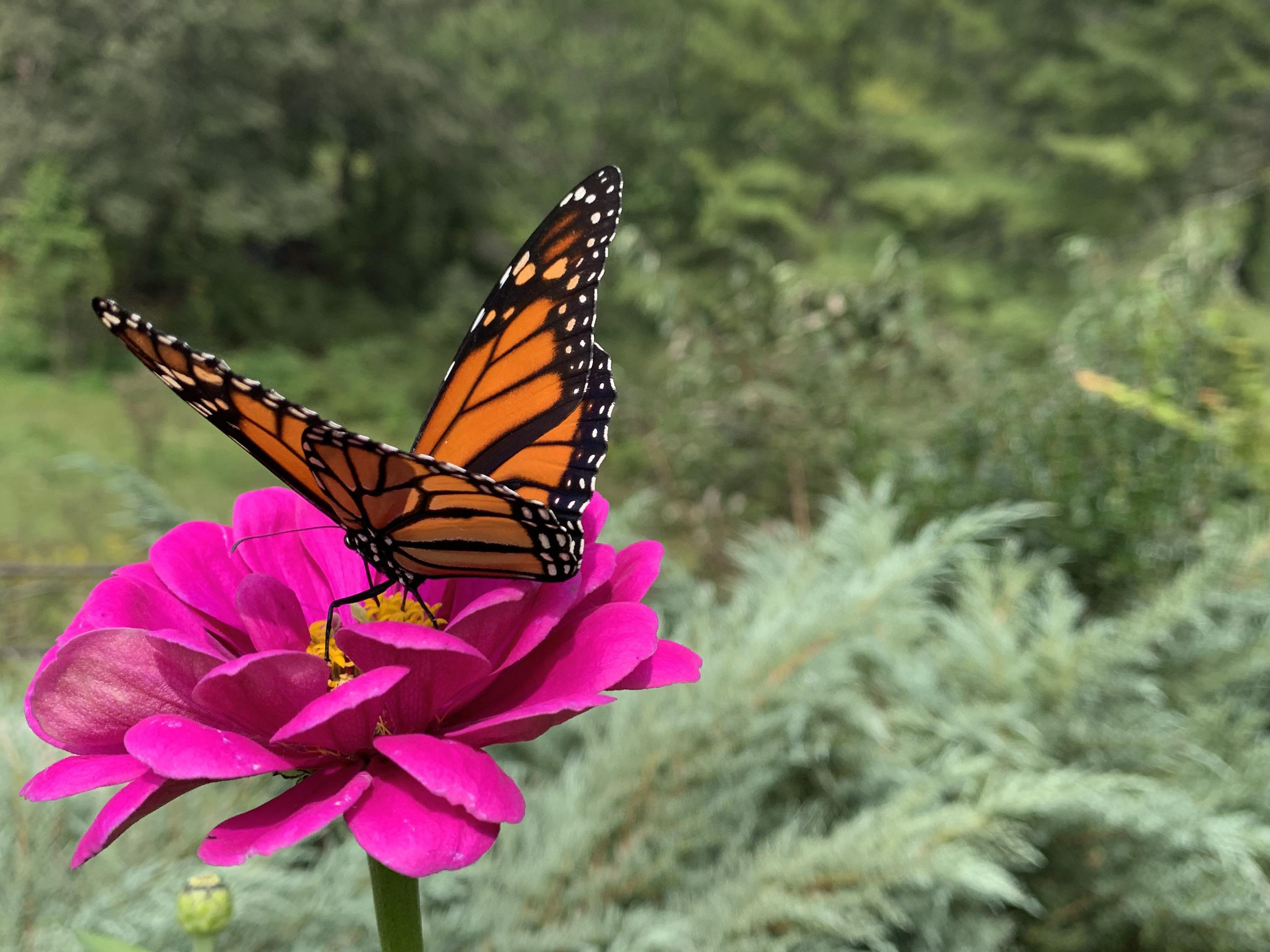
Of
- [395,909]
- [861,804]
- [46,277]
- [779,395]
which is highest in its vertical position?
[46,277]

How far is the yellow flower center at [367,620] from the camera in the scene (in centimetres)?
51

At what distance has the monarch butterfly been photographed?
0.46 m

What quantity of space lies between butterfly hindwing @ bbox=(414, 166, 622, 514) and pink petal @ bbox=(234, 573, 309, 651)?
0.18 meters

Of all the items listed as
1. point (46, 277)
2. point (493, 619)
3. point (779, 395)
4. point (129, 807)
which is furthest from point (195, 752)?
point (46, 277)

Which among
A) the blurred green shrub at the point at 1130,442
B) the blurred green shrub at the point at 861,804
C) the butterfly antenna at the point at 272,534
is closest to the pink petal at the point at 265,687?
the butterfly antenna at the point at 272,534

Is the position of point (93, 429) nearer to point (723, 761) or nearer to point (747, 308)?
point (747, 308)

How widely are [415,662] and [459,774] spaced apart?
6cm

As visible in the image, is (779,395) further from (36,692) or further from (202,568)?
(36,692)

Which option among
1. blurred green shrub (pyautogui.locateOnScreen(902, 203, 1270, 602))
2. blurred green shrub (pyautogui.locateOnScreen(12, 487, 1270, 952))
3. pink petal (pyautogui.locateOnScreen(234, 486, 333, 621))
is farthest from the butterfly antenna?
blurred green shrub (pyautogui.locateOnScreen(902, 203, 1270, 602))

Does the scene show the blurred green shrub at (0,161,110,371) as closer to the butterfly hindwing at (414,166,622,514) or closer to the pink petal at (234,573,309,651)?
the butterfly hindwing at (414,166,622,514)

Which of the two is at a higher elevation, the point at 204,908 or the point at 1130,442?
the point at 204,908

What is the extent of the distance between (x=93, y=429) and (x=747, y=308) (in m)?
4.22

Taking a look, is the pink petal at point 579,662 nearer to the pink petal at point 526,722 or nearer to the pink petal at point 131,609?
the pink petal at point 526,722

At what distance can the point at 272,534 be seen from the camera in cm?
54
